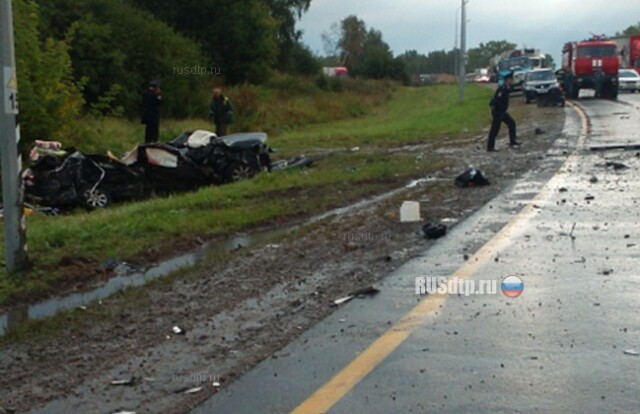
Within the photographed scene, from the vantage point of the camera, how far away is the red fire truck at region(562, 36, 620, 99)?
1827 inches

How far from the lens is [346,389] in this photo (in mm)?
5367

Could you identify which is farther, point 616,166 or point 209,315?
point 616,166

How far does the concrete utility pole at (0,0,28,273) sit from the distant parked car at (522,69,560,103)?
35425mm

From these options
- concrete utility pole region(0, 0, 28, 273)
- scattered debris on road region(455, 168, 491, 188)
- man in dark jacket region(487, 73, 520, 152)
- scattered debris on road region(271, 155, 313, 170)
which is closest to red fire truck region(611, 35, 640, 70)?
man in dark jacket region(487, 73, 520, 152)

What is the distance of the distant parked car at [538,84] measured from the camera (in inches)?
1660

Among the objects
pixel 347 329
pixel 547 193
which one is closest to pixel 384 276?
pixel 347 329

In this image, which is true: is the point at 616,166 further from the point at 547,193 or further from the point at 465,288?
the point at 465,288

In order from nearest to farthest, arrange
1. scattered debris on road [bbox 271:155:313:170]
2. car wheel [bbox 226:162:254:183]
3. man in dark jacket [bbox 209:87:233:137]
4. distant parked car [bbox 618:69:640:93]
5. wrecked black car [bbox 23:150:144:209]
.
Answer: wrecked black car [bbox 23:150:144:209] < car wheel [bbox 226:162:254:183] < scattered debris on road [bbox 271:155:313:170] < man in dark jacket [bbox 209:87:233:137] < distant parked car [bbox 618:69:640:93]

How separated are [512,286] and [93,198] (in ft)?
33.5

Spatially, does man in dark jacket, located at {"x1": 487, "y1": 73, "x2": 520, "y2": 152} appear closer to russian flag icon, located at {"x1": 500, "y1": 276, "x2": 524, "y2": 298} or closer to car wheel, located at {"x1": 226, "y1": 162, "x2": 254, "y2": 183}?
car wheel, located at {"x1": 226, "y1": 162, "x2": 254, "y2": 183}

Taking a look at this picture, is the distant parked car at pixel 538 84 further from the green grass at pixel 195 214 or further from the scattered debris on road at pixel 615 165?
the scattered debris on road at pixel 615 165

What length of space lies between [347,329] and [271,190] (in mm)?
9564

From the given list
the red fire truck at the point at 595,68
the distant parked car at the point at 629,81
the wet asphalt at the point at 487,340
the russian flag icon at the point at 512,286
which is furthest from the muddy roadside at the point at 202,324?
the distant parked car at the point at 629,81

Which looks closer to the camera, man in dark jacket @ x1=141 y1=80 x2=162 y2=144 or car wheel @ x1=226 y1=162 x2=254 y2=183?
car wheel @ x1=226 y1=162 x2=254 y2=183
